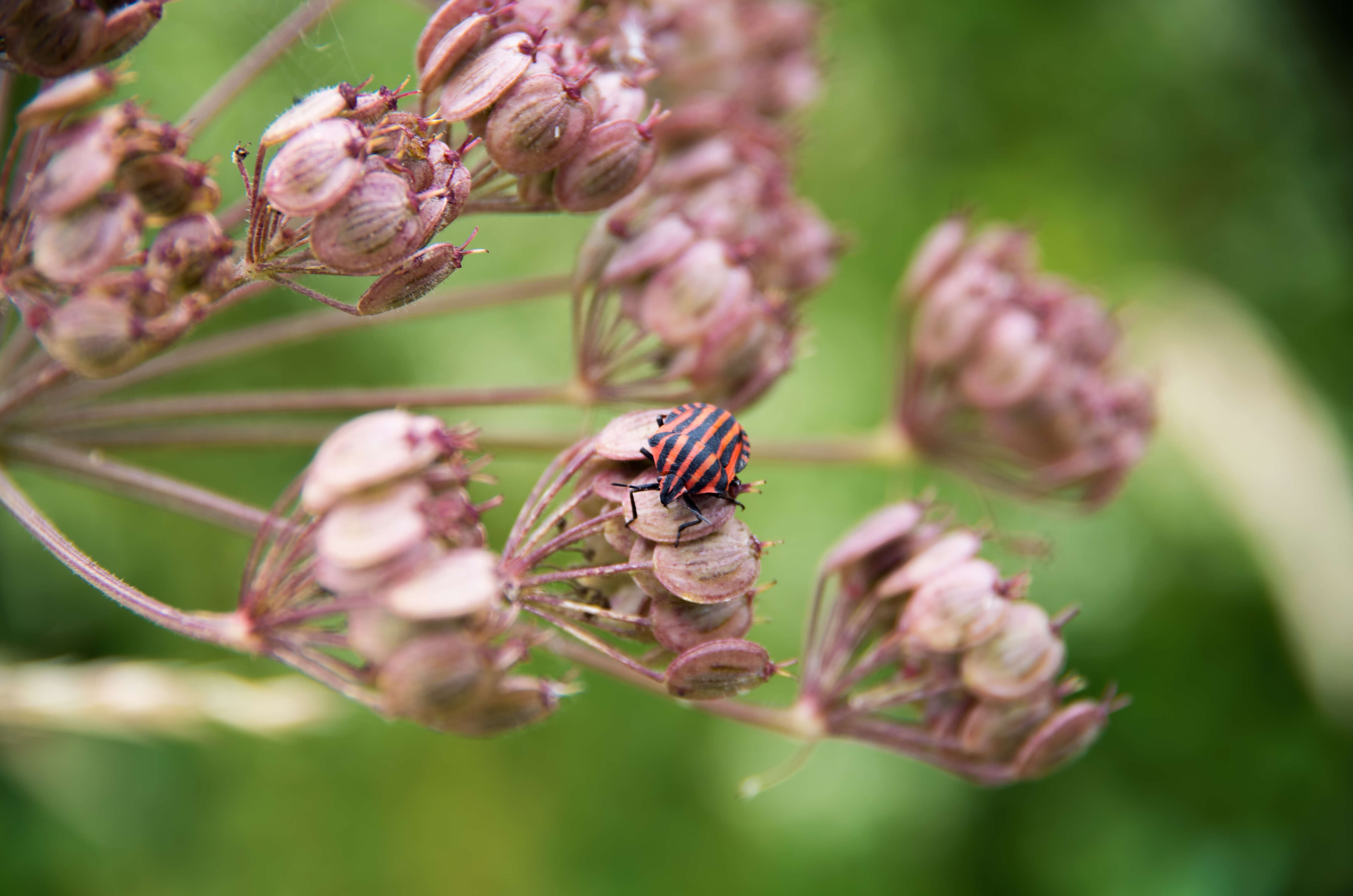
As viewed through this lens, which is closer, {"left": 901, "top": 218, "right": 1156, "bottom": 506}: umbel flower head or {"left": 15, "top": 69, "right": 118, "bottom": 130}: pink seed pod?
{"left": 15, "top": 69, "right": 118, "bottom": 130}: pink seed pod

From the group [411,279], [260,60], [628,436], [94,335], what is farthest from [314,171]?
[260,60]

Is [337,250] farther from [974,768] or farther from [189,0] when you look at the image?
[189,0]

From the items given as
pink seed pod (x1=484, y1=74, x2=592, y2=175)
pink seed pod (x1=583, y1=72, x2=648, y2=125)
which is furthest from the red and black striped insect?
pink seed pod (x1=583, y1=72, x2=648, y2=125)

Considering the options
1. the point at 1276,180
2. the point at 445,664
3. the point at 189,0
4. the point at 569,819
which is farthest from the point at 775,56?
the point at 1276,180

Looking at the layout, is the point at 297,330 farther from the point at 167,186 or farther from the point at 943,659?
the point at 943,659

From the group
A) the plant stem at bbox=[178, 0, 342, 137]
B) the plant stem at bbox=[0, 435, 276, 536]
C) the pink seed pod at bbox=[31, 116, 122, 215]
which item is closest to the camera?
the pink seed pod at bbox=[31, 116, 122, 215]

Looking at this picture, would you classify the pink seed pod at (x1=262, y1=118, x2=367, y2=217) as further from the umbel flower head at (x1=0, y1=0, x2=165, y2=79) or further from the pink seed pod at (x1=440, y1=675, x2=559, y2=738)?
the pink seed pod at (x1=440, y1=675, x2=559, y2=738)

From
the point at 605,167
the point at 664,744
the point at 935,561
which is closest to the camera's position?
the point at 605,167
